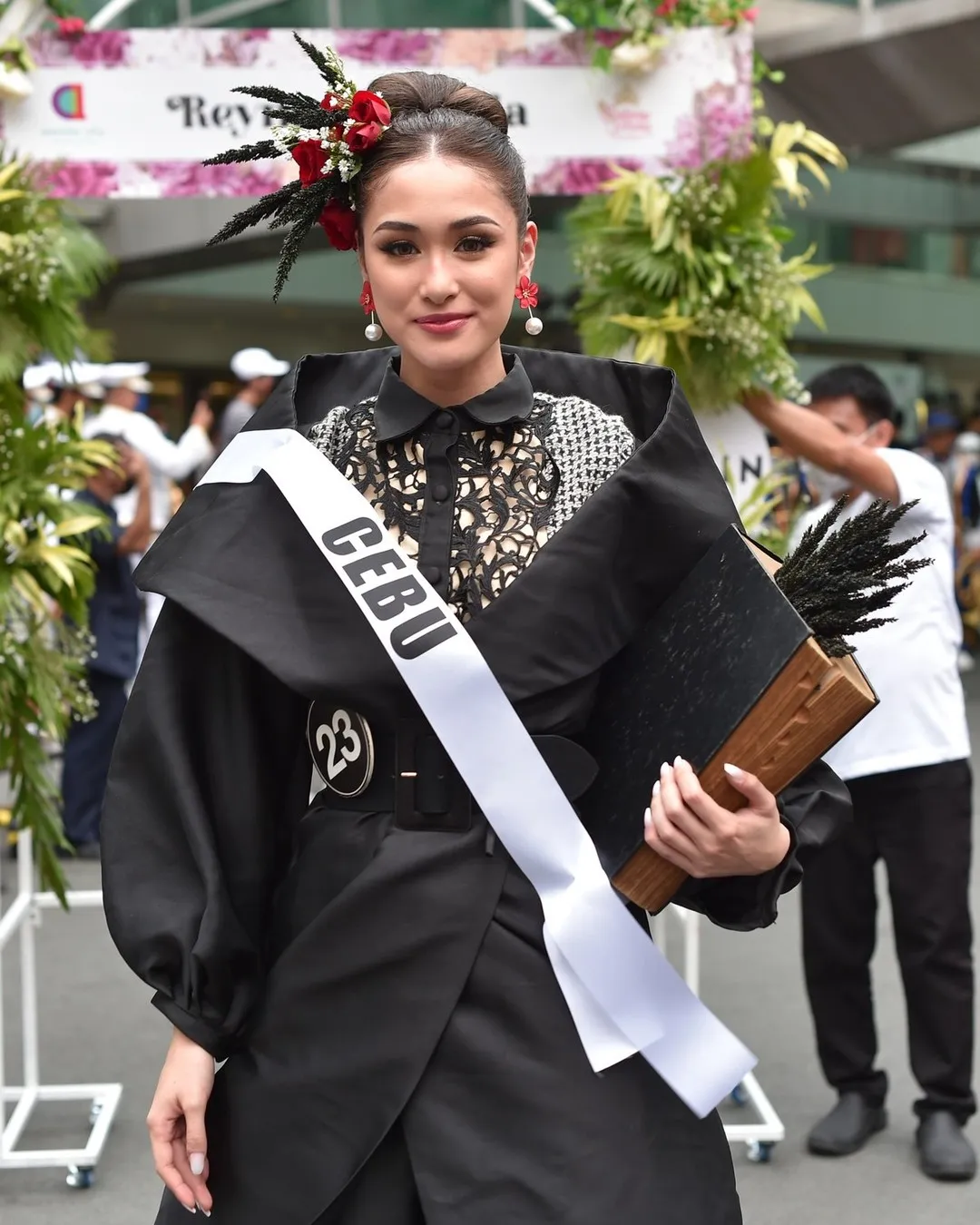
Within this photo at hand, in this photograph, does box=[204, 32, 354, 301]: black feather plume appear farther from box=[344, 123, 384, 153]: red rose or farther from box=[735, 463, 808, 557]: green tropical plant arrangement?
box=[735, 463, 808, 557]: green tropical plant arrangement

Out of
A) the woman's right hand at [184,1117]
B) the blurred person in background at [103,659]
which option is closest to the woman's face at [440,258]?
the woman's right hand at [184,1117]

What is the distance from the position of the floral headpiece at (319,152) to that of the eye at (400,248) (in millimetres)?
115

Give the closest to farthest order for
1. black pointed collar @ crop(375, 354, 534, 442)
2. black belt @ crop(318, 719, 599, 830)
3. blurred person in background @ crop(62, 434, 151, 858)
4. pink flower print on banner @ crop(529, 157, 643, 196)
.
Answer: black belt @ crop(318, 719, 599, 830)
black pointed collar @ crop(375, 354, 534, 442)
pink flower print on banner @ crop(529, 157, 643, 196)
blurred person in background @ crop(62, 434, 151, 858)

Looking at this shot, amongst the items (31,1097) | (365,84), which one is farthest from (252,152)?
(31,1097)

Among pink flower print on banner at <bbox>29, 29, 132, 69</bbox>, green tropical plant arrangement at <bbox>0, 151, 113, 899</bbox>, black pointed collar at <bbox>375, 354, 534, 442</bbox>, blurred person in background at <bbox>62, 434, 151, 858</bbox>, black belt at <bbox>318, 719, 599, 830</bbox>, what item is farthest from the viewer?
blurred person in background at <bbox>62, 434, 151, 858</bbox>

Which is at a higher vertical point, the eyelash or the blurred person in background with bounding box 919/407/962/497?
the eyelash

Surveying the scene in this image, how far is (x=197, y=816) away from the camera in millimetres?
1712

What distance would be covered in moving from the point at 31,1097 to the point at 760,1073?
6.46 ft

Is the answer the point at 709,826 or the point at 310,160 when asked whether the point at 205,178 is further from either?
the point at 709,826

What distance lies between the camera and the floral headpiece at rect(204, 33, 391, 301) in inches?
68.1

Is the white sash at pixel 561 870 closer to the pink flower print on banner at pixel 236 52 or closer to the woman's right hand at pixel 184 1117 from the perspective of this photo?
the woman's right hand at pixel 184 1117

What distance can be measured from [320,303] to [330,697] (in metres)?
17.5

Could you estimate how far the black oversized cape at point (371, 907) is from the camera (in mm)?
1619

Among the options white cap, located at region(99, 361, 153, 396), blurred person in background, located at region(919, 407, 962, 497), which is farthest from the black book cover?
blurred person in background, located at region(919, 407, 962, 497)
